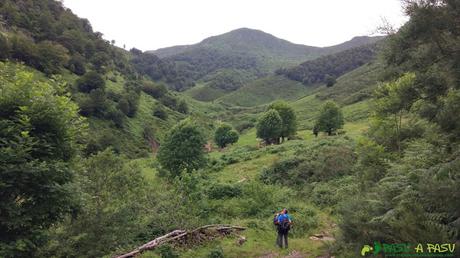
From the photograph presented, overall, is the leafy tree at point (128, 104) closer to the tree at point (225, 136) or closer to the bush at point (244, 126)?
the tree at point (225, 136)

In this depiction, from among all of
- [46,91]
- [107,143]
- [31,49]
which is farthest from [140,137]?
[46,91]

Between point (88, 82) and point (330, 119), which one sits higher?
point (88, 82)

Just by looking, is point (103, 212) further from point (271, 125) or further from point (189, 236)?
point (271, 125)

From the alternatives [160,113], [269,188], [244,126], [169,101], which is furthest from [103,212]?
[244,126]

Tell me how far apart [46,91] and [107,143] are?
156 ft

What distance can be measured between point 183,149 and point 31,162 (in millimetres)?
26656

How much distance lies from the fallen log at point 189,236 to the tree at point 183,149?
19570 millimetres

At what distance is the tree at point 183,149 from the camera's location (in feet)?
120

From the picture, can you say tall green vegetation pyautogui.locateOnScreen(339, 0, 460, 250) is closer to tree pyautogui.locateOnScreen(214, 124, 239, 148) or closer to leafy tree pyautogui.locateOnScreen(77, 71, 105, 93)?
tree pyautogui.locateOnScreen(214, 124, 239, 148)

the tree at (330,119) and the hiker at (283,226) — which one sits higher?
the tree at (330,119)

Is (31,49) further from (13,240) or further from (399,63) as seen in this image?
(399,63)

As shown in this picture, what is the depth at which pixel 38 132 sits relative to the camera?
36.4 ft

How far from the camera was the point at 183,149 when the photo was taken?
36500 millimetres

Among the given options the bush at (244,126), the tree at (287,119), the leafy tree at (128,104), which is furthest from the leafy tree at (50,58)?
the bush at (244,126)
